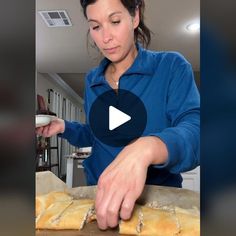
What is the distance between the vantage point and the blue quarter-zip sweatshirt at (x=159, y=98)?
1.32 ft

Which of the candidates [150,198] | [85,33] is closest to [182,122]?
[150,198]

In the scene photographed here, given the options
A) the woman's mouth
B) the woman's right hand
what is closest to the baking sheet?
the woman's right hand

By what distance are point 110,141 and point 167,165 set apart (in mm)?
303

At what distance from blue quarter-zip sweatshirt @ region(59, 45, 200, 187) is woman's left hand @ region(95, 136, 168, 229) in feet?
0.28

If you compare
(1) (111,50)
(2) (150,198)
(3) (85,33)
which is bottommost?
(2) (150,198)

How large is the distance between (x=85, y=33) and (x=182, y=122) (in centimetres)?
215

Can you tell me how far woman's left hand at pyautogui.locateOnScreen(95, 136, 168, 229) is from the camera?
250 mm

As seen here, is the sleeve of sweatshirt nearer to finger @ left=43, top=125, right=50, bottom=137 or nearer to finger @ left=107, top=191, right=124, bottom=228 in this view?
finger @ left=107, top=191, right=124, bottom=228

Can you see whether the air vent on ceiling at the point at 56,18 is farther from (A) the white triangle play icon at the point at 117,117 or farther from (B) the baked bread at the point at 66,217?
Answer: (B) the baked bread at the point at 66,217

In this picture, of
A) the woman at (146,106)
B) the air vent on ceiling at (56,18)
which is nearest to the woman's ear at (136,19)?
the woman at (146,106)

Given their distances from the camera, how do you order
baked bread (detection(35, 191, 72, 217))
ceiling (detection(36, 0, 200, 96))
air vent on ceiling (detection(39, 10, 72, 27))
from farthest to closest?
air vent on ceiling (detection(39, 10, 72, 27)), ceiling (detection(36, 0, 200, 96)), baked bread (detection(35, 191, 72, 217))

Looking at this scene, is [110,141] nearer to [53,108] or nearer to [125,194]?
[125,194]

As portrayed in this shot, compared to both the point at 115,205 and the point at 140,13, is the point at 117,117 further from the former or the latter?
the point at 115,205
